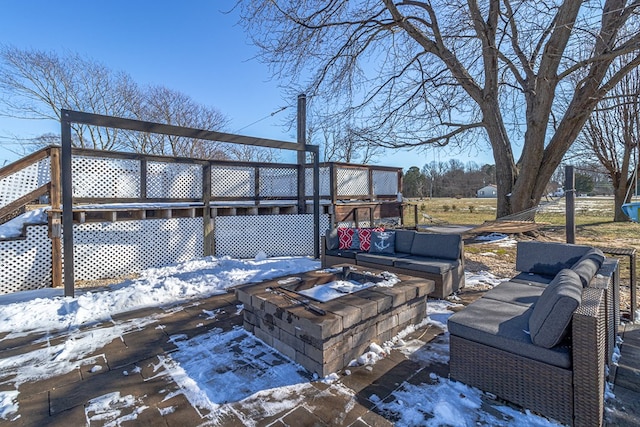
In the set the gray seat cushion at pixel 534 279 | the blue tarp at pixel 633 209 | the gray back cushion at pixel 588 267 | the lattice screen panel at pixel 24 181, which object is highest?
the lattice screen panel at pixel 24 181

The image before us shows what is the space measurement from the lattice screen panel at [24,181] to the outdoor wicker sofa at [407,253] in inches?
179

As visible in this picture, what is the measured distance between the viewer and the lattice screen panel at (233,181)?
6281 mm

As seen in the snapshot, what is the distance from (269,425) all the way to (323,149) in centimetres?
1818

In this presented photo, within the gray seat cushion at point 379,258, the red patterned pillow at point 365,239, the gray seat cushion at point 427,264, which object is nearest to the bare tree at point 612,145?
the gray seat cushion at point 427,264

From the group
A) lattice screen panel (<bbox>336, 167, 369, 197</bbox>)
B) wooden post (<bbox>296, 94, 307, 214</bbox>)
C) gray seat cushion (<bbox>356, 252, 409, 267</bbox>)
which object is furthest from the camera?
lattice screen panel (<bbox>336, 167, 369, 197</bbox>)

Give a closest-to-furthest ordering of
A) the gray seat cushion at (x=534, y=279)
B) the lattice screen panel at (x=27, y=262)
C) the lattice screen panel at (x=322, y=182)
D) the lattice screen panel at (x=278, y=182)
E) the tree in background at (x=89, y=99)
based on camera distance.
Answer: the gray seat cushion at (x=534, y=279) → the lattice screen panel at (x=27, y=262) → the lattice screen panel at (x=278, y=182) → the lattice screen panel at (x=322, y=182) → the tree in background at (x=89, y=99)

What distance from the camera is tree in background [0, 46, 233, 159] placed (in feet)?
36.9

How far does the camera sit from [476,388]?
191 cm

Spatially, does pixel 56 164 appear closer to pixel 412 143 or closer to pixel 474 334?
pixel 474 334

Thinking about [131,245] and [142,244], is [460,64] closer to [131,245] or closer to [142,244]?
[142,244]

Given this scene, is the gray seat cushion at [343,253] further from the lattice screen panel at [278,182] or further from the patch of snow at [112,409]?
the patch of snow at [112,409]

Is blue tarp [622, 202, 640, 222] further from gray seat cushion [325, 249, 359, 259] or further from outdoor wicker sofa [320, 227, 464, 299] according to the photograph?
gray seat cushion [325, 249, 359, 259]

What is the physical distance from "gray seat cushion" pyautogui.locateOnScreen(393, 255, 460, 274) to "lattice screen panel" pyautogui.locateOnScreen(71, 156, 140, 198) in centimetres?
494

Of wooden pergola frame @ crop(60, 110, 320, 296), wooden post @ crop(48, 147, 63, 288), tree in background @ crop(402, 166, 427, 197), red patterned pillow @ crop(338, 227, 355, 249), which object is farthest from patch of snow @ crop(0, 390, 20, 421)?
tree in background @ crop(402, 166, 427, 197)
